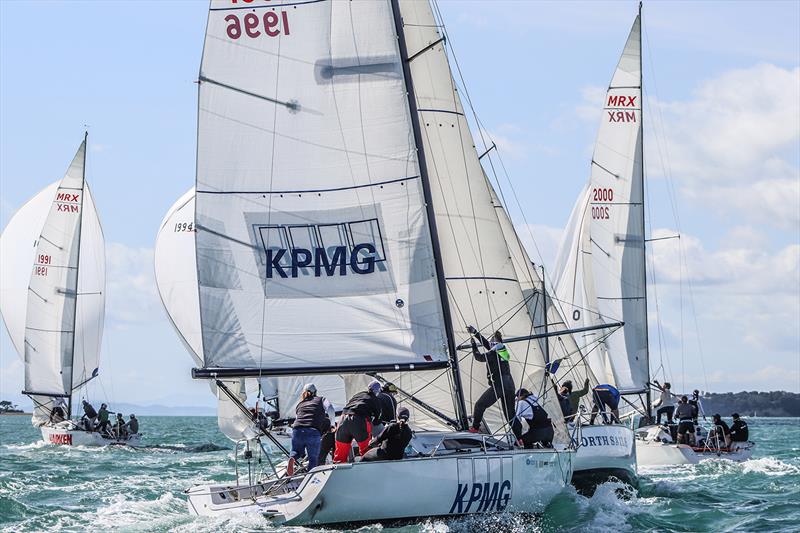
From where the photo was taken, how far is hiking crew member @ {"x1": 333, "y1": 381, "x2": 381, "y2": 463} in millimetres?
16531

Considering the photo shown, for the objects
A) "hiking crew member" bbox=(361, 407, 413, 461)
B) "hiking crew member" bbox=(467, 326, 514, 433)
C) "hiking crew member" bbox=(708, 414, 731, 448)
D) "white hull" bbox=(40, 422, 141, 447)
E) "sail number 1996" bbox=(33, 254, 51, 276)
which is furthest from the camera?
"sail number 1996" bbox=(33, 254, 51, 276)

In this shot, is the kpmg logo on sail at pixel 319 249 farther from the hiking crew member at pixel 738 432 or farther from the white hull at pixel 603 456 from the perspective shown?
the hiking crew member at pixel 738 432

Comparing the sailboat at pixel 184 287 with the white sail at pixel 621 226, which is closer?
the white sail at pixel 621 226

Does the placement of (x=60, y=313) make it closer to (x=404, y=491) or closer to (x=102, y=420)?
(x=102, y=420)

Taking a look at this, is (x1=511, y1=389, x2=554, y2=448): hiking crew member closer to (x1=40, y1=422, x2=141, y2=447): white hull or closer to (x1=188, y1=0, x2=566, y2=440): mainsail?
(x1=188, y1=0, x2=566, y2=440): mainsail

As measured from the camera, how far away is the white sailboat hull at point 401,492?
1516 centimetres

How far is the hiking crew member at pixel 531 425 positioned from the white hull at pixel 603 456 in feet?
11.5

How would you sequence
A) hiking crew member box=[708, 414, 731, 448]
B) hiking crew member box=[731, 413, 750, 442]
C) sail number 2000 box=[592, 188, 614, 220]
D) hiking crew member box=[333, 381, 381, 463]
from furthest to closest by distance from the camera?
sail number 2000 box=[592, 188, 614, 220]
hiking crew member box=[731, 413, 750, 442]
hiking crew member box=[708, 414, 731, 448]
hiking crew member box=[333, 381, 381, 463]

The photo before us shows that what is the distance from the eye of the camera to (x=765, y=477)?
92.2 ft

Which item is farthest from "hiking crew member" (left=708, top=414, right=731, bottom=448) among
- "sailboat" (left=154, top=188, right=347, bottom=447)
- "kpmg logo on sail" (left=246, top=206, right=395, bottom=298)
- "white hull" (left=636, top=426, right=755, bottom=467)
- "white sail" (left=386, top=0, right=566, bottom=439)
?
"kpmg logo on sail" (left=246, top=206, right=395, bottom=298)

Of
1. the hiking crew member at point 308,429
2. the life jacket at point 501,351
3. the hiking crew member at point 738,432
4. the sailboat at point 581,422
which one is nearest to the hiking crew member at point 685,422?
the hiking crew member at point 738,432

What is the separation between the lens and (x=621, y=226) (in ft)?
119

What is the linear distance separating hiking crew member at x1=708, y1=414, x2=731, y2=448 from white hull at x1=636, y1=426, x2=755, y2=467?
0.73 ft

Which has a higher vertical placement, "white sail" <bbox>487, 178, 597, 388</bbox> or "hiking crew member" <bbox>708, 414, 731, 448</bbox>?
"white sail" <bbox>487, 178, 597, 388</bbox>
